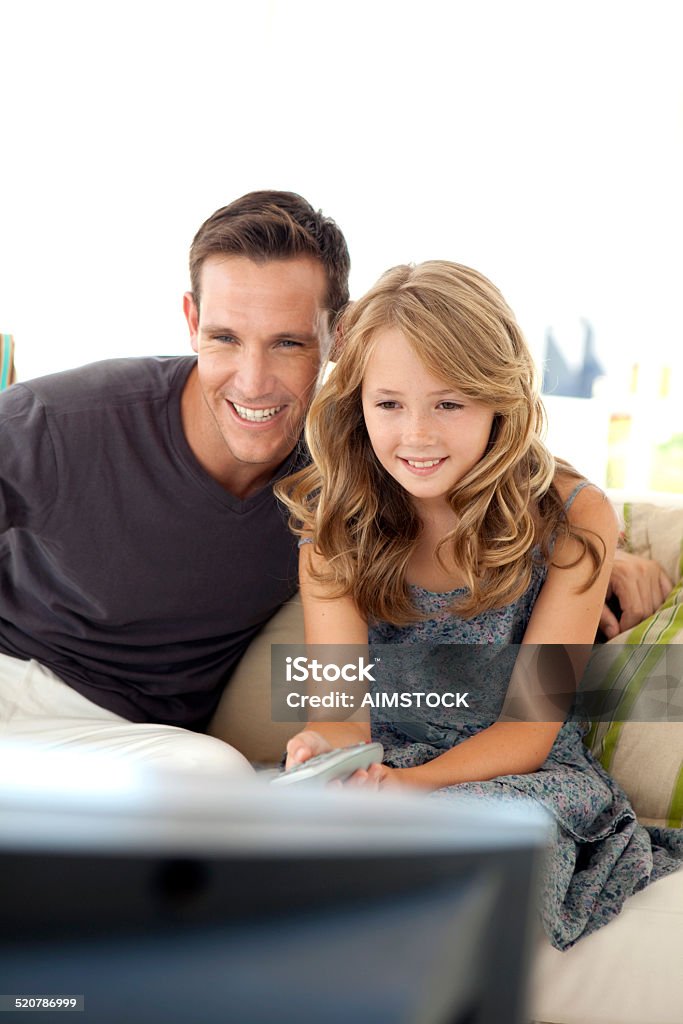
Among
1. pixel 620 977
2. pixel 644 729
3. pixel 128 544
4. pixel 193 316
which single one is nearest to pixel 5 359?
pixel 193 316

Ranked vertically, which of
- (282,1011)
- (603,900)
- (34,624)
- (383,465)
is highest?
(282,1011)

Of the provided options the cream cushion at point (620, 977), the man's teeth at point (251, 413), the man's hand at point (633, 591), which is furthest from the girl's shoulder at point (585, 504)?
the cream cushion at point (620, 977)

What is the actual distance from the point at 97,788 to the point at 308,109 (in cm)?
520

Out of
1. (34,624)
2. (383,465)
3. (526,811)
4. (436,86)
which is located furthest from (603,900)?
(436,86)

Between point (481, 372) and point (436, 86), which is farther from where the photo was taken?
point (436, 86)

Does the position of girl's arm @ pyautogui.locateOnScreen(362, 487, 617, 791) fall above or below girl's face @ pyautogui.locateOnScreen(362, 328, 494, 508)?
below

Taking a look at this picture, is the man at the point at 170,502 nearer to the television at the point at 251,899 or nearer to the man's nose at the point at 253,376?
the man's nose at the point at 253,376

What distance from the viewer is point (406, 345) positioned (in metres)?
1.51

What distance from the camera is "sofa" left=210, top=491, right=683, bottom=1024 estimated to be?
1351 millimetres

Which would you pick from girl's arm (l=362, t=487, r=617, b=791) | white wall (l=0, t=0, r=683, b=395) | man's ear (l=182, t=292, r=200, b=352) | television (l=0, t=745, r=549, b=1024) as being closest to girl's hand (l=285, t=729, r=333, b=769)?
girl's arm (l=362, t=487, r=617, b=791)

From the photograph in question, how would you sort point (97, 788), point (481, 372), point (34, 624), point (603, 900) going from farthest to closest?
point (34, 624)
point (481, 372)
point (603, 900)
point (97, 788)

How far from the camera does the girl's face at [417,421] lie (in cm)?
150

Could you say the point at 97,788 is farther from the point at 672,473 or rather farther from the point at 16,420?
the point at 672,473

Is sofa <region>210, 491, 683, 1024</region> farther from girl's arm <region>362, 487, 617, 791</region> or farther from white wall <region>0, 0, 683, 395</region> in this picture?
white wall <region>0, 0, 683, 395</region>
